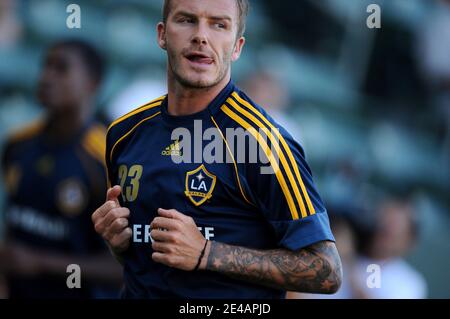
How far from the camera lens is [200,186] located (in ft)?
9.12

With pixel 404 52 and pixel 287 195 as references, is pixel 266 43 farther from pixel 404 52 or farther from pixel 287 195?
pixel 287 195

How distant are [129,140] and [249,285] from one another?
73 cm

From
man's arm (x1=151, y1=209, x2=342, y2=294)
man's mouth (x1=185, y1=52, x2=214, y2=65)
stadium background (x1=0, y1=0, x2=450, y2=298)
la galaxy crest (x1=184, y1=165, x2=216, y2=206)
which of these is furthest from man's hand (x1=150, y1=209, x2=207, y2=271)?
stadium background (x1=0, y1=0, x2=450, y2=298)

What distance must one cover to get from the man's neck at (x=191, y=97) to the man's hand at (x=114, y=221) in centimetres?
37

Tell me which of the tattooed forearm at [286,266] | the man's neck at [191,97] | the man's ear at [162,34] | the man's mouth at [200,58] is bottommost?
the tattooed forearm at [286,266]

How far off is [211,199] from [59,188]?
260 centimetres

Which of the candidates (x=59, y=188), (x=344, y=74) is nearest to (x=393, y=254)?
(x=344, y=74)

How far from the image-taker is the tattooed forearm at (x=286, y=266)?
8.83ft

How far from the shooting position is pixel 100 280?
190 inches

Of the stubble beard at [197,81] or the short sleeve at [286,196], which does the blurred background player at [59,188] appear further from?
the short sleeve at [286,196]

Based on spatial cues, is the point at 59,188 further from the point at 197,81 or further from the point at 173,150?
the point at 197,81

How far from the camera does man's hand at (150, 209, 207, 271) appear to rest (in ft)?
8.70

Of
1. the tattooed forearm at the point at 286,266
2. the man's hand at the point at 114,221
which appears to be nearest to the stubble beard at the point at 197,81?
the man's hand at the point at 114,221

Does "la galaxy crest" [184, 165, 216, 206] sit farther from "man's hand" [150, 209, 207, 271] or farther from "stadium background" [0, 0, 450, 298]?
"stadium background" [0, 0, 450, 298]
